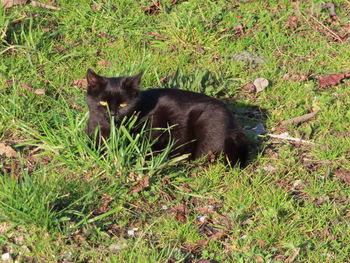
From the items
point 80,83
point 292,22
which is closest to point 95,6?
point 80,83

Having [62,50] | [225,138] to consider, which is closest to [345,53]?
[225,138]

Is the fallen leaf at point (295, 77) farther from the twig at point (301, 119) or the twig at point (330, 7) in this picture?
the twig at point (330, 7)

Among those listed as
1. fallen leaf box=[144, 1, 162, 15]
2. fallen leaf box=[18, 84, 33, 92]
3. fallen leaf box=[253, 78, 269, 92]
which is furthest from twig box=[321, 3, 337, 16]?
fallen leaf box=[18, 84, 33, 92]

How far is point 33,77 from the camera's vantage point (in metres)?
5.52

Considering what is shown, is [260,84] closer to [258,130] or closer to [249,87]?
[249,87]

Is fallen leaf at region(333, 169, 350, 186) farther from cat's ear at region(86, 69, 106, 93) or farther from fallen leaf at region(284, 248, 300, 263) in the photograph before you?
cat's ear at region(86, 69, 106, 93)

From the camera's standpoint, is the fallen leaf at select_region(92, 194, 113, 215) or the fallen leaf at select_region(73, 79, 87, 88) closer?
the fallen leaf at select_region(92, 194, 113, 215)

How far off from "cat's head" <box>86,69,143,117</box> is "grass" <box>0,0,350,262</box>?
157 mm

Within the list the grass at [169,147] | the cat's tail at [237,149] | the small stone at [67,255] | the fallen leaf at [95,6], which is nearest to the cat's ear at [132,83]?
the grass at [169,147]

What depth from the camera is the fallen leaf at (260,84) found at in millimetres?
5641

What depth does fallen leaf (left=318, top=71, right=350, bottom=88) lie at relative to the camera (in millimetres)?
5723

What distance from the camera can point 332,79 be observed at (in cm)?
578

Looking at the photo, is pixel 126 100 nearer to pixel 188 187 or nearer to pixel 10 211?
pixel 188 187

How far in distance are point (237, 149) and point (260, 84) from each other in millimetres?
1335
